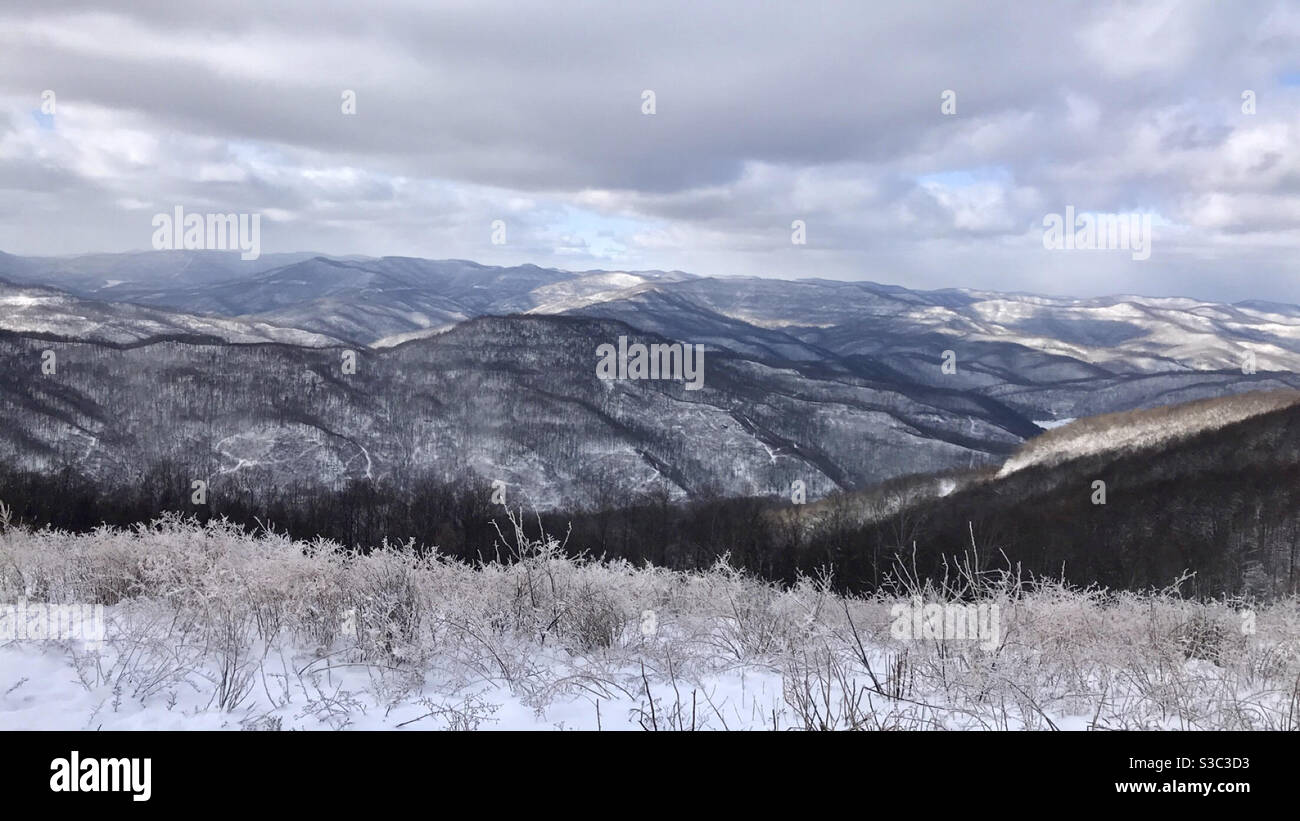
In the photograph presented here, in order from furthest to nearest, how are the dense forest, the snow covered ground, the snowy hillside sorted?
the snowy hillside → the dense forest → the snow covered ground

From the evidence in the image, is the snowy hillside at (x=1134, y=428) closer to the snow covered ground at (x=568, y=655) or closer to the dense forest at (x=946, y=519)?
the dense forest at (x=946, y=519)

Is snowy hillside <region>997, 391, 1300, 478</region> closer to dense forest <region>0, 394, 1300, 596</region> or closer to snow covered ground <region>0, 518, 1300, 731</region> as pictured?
dense forest <region>0, 394, 1300, 596</region>

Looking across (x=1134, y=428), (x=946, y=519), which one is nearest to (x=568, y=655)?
(x=946, y=519)

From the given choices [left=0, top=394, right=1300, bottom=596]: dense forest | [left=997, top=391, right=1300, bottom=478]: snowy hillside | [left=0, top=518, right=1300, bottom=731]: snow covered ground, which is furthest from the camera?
[left=997, top=391, right=1300, bottom=478]: snowy hillside

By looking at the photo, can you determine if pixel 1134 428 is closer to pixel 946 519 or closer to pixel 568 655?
pixel 946 519

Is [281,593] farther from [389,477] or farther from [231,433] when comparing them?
[231,433]

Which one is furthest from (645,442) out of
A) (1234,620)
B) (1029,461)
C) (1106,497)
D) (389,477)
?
(1234,620)

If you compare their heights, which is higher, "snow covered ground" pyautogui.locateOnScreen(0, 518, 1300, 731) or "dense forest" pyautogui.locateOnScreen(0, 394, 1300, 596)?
"snow covered ground" pyautogui.locateOnScreen(0, 518, 1300, 731)

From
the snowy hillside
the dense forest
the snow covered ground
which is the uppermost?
the snow covered ground

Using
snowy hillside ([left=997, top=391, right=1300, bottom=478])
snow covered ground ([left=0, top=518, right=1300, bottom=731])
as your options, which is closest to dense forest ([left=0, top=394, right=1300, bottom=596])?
snowy hillside ([left=997, top=391, right=1300, bottom=478])
